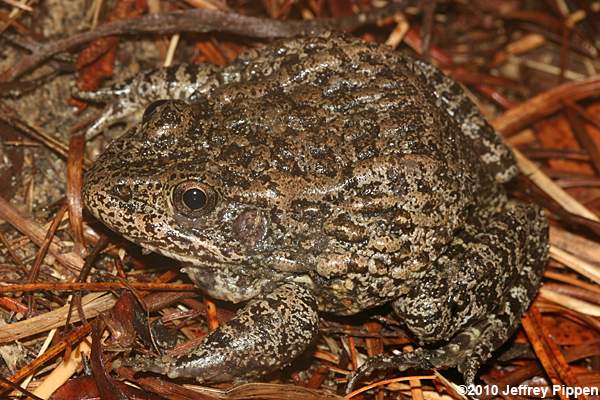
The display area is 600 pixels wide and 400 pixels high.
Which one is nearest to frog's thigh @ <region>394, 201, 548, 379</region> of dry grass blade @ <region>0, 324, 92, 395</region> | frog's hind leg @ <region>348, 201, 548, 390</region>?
frog's hind leg @ <region>348, 201, 548, 390</region>

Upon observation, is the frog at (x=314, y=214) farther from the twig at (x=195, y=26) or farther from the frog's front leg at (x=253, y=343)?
the twig at (x=195, y=26)

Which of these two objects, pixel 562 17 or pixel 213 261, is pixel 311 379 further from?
pixel 562 17

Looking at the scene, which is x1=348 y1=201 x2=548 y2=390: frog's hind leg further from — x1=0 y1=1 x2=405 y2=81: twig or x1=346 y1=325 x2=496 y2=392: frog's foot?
x1=0 y1=1 x2=405 y2=81: twig

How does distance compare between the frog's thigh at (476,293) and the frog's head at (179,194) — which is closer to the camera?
the frog's head at (179,194)

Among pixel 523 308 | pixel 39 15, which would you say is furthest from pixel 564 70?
pixel 39 15

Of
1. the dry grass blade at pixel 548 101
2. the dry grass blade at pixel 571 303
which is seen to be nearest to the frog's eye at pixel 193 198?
the dry grass blade at pixel 571 303

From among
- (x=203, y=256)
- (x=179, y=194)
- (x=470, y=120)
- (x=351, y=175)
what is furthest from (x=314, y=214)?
(x=470, y=120)

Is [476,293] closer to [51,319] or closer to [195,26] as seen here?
[51,319]
